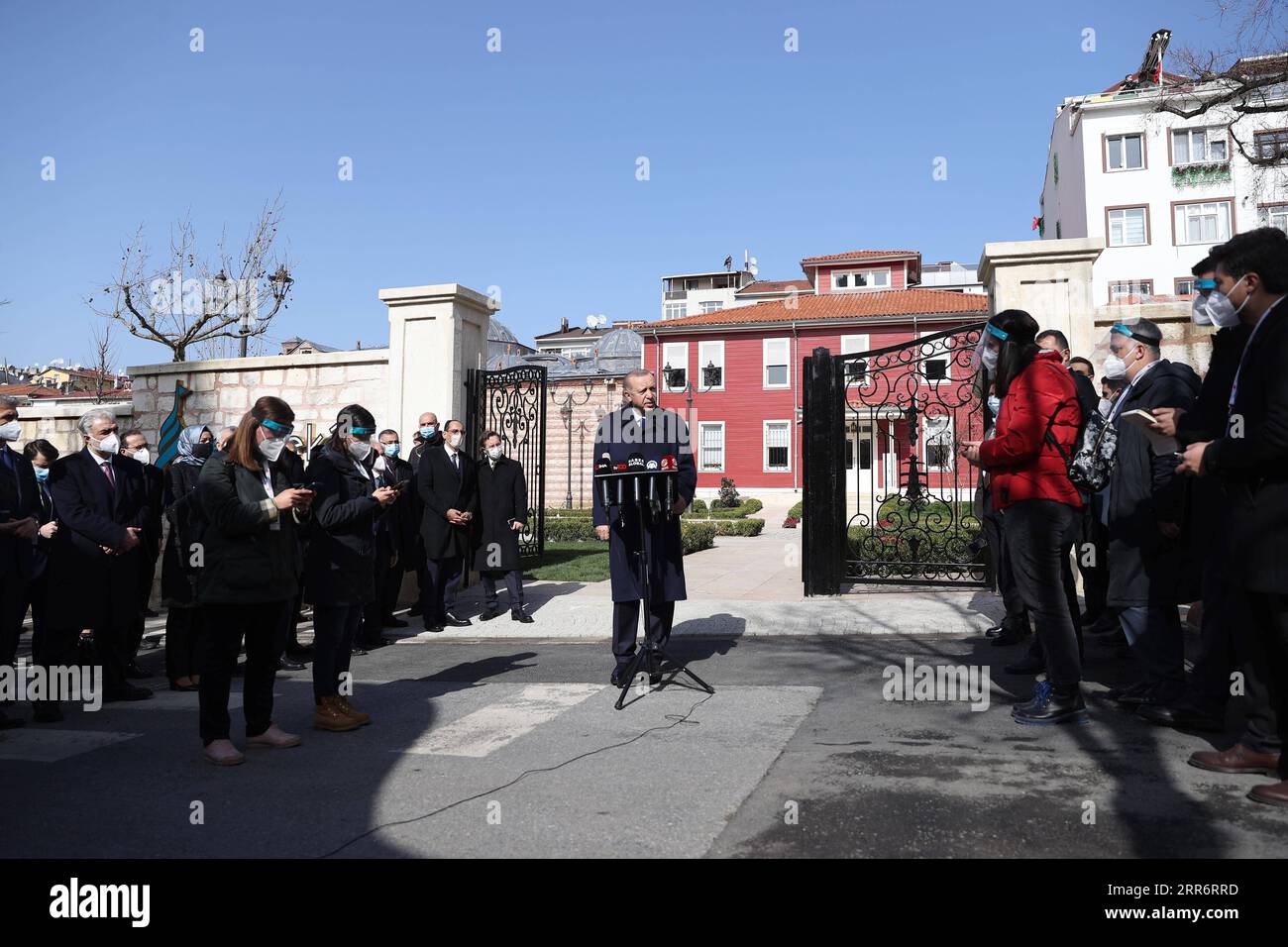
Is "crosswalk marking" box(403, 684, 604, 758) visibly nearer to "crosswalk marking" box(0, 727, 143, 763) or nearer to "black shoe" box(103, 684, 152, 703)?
"crosswalk marking" box(0, 727, 143, 763)

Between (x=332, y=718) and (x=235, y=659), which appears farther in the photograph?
(x=332, y=718)

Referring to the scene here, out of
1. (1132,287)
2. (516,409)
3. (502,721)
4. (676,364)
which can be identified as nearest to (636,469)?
(502,721)

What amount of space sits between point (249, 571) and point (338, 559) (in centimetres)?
60

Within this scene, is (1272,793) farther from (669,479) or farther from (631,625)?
(631,625)

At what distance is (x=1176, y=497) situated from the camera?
15.5ft

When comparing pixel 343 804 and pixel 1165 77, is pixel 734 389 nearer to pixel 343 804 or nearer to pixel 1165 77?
pixel 1165 77

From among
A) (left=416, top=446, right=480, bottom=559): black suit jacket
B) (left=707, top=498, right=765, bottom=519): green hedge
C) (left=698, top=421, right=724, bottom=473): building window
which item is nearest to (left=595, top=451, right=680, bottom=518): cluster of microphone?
(left=416, top=446, right=480, bottom=559): black suit jacket

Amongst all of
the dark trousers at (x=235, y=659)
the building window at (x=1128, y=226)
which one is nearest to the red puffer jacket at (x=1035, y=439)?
the dark trousers at (x=235, y=659)

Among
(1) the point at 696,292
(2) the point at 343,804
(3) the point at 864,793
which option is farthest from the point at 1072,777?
(1) the point at 696,292

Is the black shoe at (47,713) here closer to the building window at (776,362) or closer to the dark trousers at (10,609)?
the dark trousers at (10,609)

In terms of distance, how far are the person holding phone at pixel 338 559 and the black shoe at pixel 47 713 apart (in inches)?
67.1

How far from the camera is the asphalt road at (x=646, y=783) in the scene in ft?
10.4

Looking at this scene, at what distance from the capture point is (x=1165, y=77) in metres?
39.6
